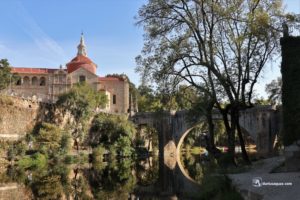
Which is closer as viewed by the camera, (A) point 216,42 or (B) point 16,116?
(A) point 216,42

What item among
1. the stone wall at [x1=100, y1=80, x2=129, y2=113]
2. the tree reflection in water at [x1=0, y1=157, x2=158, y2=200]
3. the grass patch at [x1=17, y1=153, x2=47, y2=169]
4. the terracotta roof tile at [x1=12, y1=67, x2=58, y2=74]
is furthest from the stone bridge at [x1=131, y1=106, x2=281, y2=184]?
the terracotta roof tile at [x1=12, y1=67, x2=58, y2=74]

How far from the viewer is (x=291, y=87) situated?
1823cm

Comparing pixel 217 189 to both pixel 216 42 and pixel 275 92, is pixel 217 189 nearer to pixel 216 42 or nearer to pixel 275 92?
pixel 216 42

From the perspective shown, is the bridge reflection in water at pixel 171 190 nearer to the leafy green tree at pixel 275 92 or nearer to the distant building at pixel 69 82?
the leafy green tree at pixel 275 92

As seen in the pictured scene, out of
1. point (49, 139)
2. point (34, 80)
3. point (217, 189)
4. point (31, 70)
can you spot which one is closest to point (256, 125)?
point (49, 139)

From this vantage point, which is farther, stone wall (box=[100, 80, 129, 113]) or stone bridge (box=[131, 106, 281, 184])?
stone wall (box=[100, 80, 129, 113])

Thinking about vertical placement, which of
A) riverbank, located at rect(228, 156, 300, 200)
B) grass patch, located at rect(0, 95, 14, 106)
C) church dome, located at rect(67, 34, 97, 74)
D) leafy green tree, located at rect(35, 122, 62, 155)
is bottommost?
riverbank, located at rect(228, 156, 300, 200)

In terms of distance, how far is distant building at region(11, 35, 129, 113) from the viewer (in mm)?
77188

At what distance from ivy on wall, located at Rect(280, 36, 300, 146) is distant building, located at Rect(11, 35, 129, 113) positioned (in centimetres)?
5770

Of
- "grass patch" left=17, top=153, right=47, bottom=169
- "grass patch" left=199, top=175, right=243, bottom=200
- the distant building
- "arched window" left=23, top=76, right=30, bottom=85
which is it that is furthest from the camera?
"arched window" left=23, top=76, right=30, bottom=85

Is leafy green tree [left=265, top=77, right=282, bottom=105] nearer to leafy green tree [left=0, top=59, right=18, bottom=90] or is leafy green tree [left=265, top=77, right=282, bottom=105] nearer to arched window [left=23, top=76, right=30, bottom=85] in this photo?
leafy green tree [left=0, top=59, right=18, bottom=90]

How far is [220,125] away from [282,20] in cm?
4550

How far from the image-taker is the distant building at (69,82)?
7719 centimetres

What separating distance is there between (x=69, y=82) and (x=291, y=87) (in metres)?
62.0
